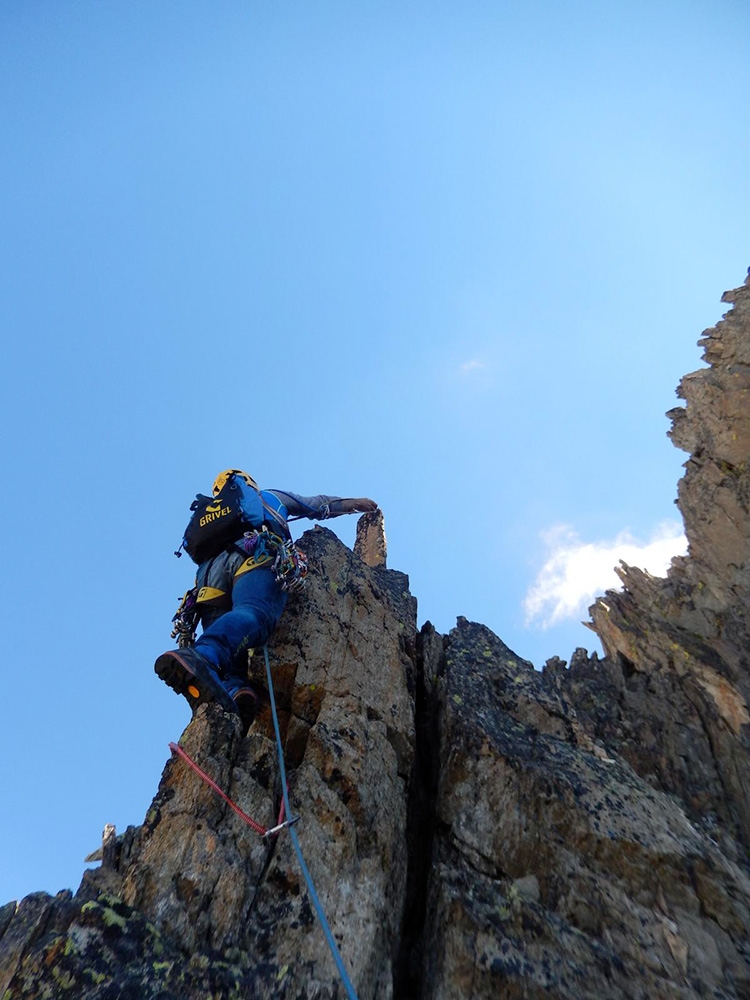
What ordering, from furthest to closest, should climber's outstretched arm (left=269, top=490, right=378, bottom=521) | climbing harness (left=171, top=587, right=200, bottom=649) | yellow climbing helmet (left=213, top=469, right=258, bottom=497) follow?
climber's outstretched arm (left=269, top=490, right=378, bottom=521), yellow climbing helmet (left=213, top=469, right=258, bottom=497), climbing harness (left=171, top=587, right=200, bottom=649)

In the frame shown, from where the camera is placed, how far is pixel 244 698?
7277 mm

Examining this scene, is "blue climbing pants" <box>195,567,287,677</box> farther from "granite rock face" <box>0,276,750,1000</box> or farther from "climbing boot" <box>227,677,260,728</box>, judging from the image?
"granite rock face" <box>0,276,750,1000</box>

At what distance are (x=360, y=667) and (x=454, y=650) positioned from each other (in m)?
1.76

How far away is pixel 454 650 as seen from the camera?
9.31 m

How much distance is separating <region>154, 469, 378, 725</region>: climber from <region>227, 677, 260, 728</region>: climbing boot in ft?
0.04

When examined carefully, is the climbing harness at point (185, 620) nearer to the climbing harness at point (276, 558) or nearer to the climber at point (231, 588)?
the climber at point (231, 588)

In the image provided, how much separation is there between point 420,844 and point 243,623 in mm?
3012

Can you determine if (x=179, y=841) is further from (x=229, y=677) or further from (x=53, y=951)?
(x=229, y=677)

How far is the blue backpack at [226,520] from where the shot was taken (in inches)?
352

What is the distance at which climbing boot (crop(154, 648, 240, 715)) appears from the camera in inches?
245

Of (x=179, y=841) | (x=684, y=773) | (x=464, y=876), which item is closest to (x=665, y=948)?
(x=464, y=876)

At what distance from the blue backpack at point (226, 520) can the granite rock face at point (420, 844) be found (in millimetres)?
1189

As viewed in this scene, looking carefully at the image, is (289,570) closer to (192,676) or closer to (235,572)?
(235,572)

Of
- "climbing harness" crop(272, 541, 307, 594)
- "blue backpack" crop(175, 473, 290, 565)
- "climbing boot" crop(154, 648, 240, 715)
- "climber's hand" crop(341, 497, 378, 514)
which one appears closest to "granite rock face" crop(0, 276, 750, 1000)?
"climbing boot" crop(154, 648, 240, 715)
